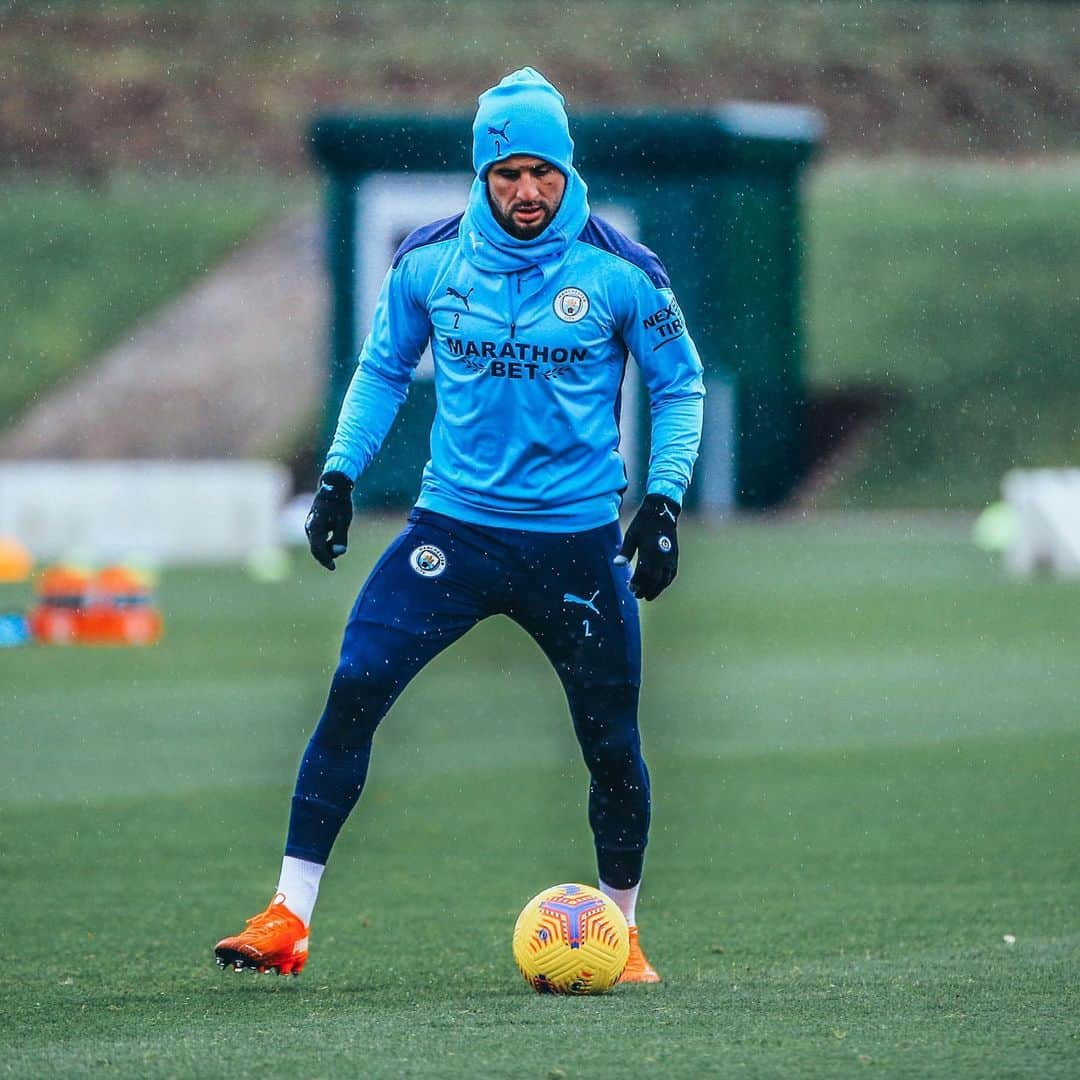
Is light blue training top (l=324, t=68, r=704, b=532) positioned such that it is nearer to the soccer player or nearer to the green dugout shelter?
the soccer player

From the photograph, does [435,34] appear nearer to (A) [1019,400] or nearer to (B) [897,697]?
(A) [1019,400]

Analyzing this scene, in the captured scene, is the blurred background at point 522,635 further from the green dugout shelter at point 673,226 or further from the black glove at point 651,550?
the black glove at point 651,550

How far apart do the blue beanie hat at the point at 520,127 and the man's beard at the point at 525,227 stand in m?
0.14

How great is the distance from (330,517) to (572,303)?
2.76 feet

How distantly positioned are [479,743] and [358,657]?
5.83 metres

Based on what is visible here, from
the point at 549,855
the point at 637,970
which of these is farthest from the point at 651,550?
the point at 549,855

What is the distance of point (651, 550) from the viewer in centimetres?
636

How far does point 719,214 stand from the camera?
31594 mm

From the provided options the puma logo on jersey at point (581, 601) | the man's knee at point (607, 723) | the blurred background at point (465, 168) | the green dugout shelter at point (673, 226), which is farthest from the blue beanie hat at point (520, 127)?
the blurred background at point (465, 168)

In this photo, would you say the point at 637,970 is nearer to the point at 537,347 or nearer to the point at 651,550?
the point at 651,550

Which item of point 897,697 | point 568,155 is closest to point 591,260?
point 568,155

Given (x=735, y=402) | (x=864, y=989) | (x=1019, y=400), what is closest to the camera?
(x=864, y=989)

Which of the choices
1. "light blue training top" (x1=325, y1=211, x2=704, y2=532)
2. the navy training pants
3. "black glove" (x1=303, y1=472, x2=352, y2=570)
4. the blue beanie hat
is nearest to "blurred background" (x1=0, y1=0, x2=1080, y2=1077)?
the navy training pants

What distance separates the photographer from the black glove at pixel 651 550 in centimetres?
636
